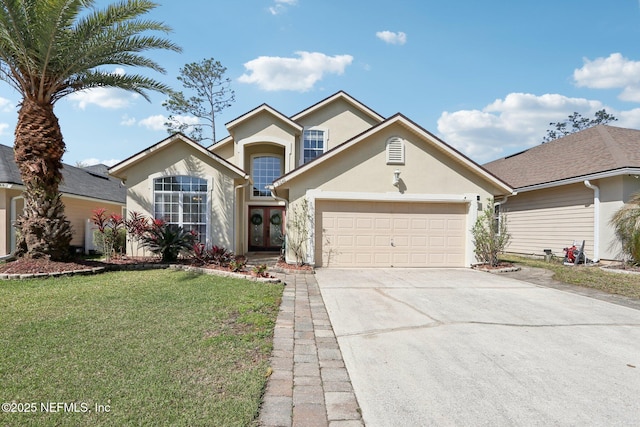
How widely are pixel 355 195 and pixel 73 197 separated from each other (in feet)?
40.9

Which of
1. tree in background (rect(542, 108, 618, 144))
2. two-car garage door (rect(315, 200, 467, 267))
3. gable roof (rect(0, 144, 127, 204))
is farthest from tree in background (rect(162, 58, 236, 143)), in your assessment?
tree in background (rect(542, 108, 618, 144))

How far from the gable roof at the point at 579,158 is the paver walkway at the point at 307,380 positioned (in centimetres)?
1187

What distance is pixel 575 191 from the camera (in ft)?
42.4

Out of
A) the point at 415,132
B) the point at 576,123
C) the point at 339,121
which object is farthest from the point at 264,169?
the point at 576,123

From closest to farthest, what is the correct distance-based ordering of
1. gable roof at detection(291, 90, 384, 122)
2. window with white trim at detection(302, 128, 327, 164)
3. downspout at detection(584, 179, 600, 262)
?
downspout at detection(584, 179, 600, 262), gable roof at detection(291, 90, 384, 122), window with white trim at detection(302, 128, 327, 164)

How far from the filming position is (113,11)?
8914 millimetres

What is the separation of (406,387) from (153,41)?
10795mm

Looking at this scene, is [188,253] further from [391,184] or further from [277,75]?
[277,75]

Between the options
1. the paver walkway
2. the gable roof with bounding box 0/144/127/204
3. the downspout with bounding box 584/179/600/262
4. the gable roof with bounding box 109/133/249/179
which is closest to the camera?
the paver walkway

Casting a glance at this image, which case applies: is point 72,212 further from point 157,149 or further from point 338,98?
point 338,98

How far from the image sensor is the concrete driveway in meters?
2.95

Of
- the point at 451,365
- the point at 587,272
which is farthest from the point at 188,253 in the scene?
the point at 587,272

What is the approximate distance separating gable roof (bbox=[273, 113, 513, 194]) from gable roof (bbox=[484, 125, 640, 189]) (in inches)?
144

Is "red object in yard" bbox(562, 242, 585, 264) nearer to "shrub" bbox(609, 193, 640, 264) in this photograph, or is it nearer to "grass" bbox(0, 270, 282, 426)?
"shrub" bbox(609, 193, 640, 264)
